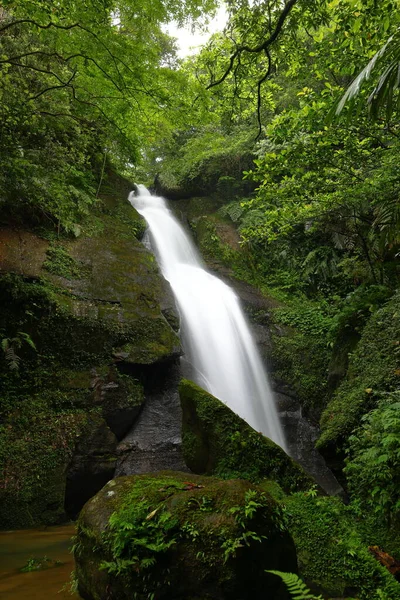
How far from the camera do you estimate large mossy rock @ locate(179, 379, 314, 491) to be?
5.24 metres

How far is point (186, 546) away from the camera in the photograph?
2.68 meters

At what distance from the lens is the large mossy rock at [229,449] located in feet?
17.2

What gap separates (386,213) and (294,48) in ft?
9.64

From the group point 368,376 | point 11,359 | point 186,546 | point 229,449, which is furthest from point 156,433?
point 186,546

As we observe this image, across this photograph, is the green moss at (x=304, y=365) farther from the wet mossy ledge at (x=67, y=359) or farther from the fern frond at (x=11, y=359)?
the fern frond at (x=11, y=359)

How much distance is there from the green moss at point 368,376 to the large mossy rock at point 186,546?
2.67 meters

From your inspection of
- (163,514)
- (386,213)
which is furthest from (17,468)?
(386,213)

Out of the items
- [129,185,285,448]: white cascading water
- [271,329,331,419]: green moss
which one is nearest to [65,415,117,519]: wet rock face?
[129,185,285,448]: white cascading water

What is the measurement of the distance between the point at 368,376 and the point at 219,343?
5.04 meters

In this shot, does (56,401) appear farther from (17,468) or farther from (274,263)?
(274,263)

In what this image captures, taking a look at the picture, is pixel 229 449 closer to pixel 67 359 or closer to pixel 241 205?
pixel 67 359

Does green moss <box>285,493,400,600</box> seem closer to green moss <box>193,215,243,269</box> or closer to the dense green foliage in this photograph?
the dense green foliage

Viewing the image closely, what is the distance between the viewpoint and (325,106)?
5.78 meters

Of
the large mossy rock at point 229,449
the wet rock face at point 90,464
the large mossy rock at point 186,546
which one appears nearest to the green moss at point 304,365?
the large mossy rock at point 229,449
